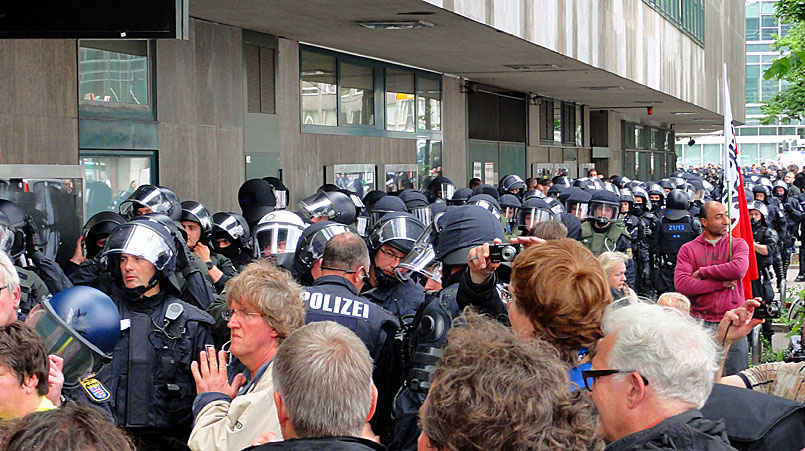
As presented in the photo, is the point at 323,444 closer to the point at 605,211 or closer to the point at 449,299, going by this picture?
the point at 449,299

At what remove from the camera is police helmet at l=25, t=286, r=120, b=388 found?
13.8ft

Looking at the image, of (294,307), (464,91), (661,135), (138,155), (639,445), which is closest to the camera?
(639,445)

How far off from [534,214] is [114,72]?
180 inches

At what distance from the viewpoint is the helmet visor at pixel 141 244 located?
213 inches

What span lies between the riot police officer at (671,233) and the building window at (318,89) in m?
4.98

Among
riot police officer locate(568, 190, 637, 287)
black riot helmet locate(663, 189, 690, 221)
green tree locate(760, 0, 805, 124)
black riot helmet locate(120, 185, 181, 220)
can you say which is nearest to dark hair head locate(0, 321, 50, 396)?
black riot helmet locate(120, 185, 181, 220)

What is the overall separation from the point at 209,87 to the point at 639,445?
9347 millimetres

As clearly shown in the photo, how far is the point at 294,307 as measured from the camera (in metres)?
4.32

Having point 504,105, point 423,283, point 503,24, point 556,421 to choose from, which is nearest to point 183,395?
point 423,283

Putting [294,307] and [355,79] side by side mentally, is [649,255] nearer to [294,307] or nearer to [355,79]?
[355,79]

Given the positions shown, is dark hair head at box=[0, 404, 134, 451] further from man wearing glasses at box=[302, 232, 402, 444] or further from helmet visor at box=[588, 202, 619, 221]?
helmet visor at box=[588, 202, 619, 221]

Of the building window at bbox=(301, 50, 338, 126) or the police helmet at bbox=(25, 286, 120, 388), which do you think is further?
the building window at bbox=(301, 50, 338, 126)

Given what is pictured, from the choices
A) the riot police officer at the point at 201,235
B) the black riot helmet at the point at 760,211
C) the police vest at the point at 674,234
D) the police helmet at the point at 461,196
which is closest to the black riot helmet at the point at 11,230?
the riot police officer at the point at 201,235

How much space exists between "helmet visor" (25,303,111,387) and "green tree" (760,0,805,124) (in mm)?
5664
